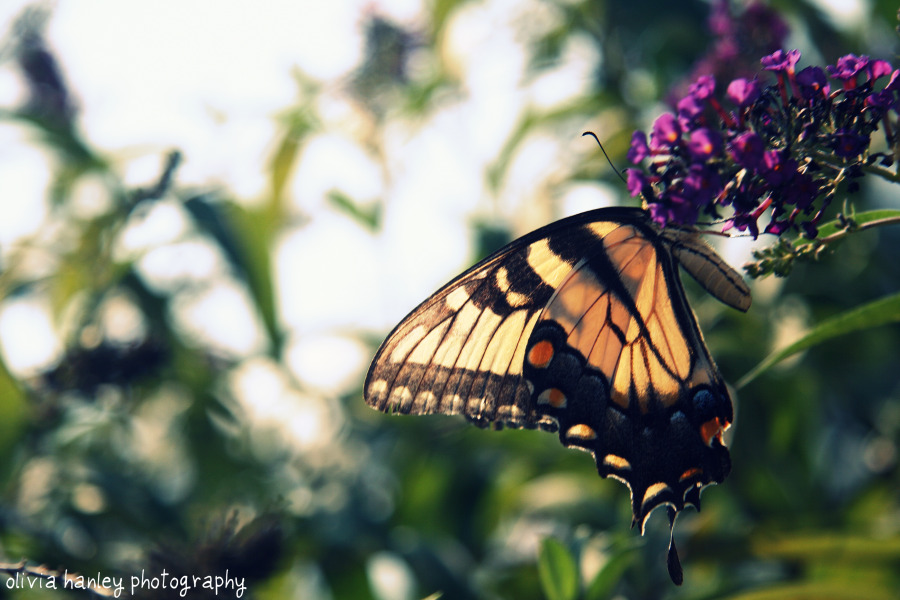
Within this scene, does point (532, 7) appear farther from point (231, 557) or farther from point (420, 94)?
point (231, 557)

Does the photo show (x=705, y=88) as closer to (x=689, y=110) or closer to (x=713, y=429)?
(x=689, y=110)

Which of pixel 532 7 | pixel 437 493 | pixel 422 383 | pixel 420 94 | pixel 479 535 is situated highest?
pixel 532 7

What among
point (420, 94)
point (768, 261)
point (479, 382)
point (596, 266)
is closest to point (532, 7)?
point (420, 94)

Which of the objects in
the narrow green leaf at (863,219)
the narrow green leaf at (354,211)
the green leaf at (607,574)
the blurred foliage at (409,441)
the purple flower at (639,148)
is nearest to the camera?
the narrow green leaf at (863,219)

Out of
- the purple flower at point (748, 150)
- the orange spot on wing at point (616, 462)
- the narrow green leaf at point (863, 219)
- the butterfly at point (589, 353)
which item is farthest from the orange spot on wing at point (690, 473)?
the purple flower at point (748, 150)

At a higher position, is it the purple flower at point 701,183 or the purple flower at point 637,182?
the purple flower at point 637,182

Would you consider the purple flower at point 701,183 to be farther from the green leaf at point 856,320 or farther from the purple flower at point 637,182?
the green leaf at point 856,320

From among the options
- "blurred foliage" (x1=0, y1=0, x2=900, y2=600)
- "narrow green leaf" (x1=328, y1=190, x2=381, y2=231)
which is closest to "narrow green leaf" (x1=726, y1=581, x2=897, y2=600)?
"blurred foliage" (x1=0, y1=0, x2=900, y2=600)

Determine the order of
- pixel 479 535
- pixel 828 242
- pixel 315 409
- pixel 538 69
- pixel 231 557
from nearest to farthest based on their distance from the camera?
pixel 828 242 → pixel 231 557 → pixel 479 535 → pixel 538 69 → pixel 315 409
